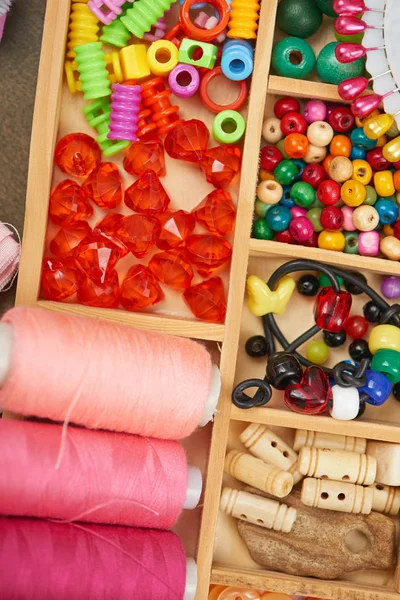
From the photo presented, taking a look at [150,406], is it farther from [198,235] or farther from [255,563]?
[255,563]

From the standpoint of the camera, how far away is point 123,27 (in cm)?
102

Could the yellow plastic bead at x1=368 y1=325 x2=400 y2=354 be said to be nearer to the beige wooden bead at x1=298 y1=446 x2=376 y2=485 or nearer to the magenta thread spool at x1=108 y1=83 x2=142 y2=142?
the beige wooden bead at x1=298 y1=446 x2=376 y2=485

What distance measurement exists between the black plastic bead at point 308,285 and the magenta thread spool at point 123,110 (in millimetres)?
361

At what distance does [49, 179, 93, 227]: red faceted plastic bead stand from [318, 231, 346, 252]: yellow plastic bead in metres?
0.38

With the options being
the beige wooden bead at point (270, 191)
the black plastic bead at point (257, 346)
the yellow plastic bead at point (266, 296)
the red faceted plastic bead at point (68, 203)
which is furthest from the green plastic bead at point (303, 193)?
the red faceted plastic bead at point (68, 203)

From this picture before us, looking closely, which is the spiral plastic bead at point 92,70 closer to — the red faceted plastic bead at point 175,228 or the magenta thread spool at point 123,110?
the magenta thread spool at point 123,110

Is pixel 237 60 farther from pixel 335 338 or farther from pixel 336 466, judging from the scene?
pixel 336 466

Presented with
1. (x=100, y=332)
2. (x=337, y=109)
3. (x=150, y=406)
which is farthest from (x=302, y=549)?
(x=337, y=109)

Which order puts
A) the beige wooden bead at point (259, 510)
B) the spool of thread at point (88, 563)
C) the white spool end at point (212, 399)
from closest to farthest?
1. the spool of thread at point (88, 563)
2. the white spool end at point (212, 399)
3. the beige wooden bead at point (259, 510)

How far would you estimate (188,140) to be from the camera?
1.00m

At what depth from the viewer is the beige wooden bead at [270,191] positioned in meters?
1.05

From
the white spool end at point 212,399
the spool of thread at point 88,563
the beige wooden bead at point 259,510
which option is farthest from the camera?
the beige wooden bead at point 259,510

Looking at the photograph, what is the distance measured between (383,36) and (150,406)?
64cm

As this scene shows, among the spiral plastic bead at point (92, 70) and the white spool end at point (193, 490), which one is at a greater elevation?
the spiral plastic bead at point (92, 70)
